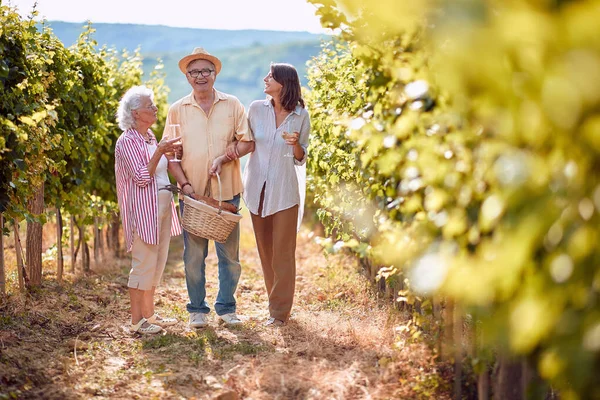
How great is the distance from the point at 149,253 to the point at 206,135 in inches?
38.2

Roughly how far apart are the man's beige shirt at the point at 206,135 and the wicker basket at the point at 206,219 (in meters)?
0.25

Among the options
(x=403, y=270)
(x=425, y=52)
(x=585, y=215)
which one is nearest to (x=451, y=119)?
(x=425, y=52)

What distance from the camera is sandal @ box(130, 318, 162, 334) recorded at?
17.0 ft

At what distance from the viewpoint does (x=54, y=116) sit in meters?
5.12

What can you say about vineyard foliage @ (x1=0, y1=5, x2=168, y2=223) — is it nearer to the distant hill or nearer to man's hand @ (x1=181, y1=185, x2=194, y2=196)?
man's hand @ (x1=181, y1=185, x2=194, y2=196)

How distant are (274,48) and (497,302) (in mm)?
63179

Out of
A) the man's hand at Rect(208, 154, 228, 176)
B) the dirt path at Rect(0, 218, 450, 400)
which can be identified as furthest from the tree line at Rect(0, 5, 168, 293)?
the man's hand at Rect(208, 154, 228, 176)

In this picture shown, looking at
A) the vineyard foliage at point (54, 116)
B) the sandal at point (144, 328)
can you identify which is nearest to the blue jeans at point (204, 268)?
the sandal at point (144, 328)

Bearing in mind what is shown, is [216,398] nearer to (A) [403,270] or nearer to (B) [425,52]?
(A) [403,270]

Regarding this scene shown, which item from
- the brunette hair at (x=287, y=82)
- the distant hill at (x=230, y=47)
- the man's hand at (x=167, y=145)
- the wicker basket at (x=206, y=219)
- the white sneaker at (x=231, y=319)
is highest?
the distant hill at (x=230, y=47)

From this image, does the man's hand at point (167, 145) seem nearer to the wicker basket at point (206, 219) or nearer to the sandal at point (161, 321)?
the wicker basket at point (206, 219)

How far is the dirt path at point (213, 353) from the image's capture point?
12.3 ft

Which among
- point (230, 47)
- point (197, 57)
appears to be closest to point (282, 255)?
point (197, 57)

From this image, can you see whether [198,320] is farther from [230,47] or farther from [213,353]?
[230,47]
